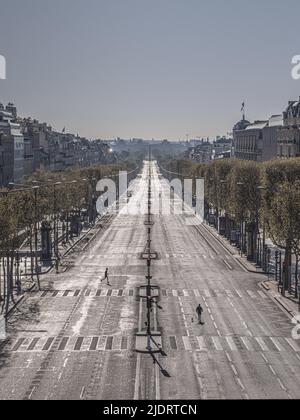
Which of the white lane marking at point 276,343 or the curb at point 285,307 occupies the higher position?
the curb at point 285,307

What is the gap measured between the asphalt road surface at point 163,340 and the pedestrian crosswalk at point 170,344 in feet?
0.23

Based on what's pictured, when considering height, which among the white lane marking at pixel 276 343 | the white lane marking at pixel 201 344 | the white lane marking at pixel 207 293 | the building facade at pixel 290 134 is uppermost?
the building facade at pixel 290 134

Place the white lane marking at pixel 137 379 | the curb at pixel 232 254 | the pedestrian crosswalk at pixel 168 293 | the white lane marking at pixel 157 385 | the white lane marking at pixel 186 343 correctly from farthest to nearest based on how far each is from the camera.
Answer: the curb at pixel 232 254
the pedestrian crosswalk at pixel 168 293
the white lane marking at pixel 186 343
the white lane marking at pixel 137 379
the white lane marking at pixel 157 385

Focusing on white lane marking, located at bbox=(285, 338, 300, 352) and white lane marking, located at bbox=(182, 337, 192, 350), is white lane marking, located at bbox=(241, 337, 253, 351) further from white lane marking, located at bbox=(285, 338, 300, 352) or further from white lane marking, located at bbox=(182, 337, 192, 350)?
white lane marking, located at bbox=(182, 337, 192, 350)

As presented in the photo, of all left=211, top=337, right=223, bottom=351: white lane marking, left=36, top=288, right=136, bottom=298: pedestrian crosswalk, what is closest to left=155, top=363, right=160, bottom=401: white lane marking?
left=211, top=337, right=223, bottom=351: white lane marking

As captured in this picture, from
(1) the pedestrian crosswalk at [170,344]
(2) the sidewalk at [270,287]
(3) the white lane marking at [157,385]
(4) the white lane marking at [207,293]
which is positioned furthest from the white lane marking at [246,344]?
(4) the white lane marking at [207,293]

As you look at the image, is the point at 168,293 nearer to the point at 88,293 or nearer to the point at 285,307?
the point at 88,293

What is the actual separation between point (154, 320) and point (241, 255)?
39.2 m

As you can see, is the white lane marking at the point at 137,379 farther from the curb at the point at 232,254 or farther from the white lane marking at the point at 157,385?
the curb at the point at 232,254

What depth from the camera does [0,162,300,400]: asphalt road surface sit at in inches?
1606

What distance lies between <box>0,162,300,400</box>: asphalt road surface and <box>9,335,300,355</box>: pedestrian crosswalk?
7cm

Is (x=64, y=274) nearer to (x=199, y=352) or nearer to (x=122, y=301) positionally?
(x=122, y=301)

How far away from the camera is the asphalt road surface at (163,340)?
40781mm
